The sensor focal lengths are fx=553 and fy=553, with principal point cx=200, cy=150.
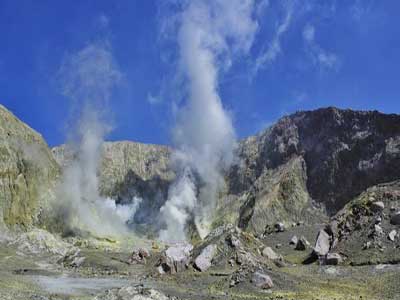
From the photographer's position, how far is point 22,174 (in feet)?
397

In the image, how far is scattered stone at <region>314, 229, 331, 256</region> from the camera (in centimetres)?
5739

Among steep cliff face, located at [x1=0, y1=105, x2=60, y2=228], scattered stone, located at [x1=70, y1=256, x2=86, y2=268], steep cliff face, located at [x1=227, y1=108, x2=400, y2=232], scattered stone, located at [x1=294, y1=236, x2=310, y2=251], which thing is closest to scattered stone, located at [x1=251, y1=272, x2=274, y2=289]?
scattered stone, located at [x1=294, y1=236, x2=310, y2=251]

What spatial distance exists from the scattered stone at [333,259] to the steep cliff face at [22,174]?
249 feet

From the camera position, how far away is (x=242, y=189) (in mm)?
153500

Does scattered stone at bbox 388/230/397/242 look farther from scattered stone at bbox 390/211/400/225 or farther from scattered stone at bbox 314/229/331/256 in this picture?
scattered stone at bbox 314/229/331/256

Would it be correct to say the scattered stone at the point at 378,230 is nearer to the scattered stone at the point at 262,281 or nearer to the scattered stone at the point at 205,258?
the scattered stone at the point at 205,258

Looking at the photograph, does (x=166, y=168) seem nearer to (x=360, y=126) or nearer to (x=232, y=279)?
(x=360, y=126)

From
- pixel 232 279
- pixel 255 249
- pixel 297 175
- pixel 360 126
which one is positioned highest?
pixel 360 126

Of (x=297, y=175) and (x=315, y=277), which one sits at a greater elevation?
(x=297, y=175)

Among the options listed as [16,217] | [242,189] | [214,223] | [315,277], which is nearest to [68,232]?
[16,217]

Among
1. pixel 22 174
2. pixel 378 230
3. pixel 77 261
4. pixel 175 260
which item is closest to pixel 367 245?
pixel 378 230

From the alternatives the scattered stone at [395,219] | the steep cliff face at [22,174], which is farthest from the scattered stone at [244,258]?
the steep cliff face at [22,174]

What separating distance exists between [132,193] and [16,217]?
2374 inches

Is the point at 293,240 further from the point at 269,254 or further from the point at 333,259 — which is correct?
the point at 333,259
